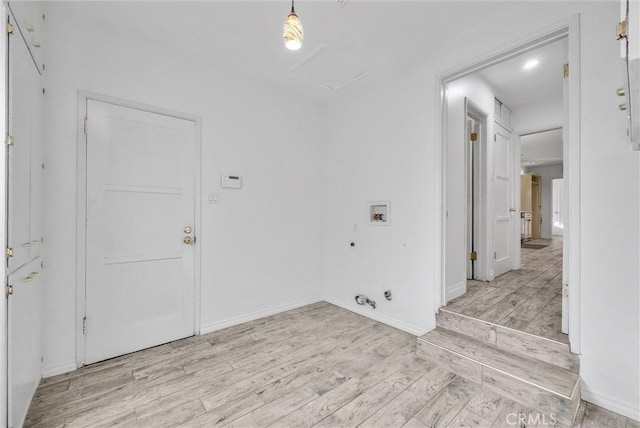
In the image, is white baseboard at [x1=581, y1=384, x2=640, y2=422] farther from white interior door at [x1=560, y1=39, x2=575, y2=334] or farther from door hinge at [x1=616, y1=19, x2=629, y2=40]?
door hinge at [x1=616, y1=19, x2=629, y2=40]

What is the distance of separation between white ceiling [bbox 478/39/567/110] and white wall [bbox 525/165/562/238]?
22.1 ft

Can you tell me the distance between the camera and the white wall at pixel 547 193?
8.85 metres

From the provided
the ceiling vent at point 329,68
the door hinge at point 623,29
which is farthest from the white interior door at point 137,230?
the door hinge at point 623,29

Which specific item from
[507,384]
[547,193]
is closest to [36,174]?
[507,384]

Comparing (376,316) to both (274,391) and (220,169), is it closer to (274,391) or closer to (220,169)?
(274,391)

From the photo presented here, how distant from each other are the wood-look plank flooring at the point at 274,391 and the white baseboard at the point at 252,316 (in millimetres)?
175

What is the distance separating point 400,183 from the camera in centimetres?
290

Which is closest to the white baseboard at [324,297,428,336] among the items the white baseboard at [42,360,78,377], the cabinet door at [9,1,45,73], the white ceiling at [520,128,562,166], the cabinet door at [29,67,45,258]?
the white baseboard at [42,360,78,377]

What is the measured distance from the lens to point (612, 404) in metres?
1.67

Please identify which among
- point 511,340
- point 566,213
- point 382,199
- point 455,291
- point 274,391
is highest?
point 382,199

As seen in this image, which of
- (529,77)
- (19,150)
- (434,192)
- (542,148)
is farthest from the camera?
(542,148)

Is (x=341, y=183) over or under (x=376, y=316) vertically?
over

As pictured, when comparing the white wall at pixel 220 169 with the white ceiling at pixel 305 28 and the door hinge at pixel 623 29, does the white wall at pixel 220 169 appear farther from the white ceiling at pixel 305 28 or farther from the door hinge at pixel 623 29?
the door hinge at pixel 623 29

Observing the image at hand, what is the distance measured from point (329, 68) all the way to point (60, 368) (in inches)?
140
